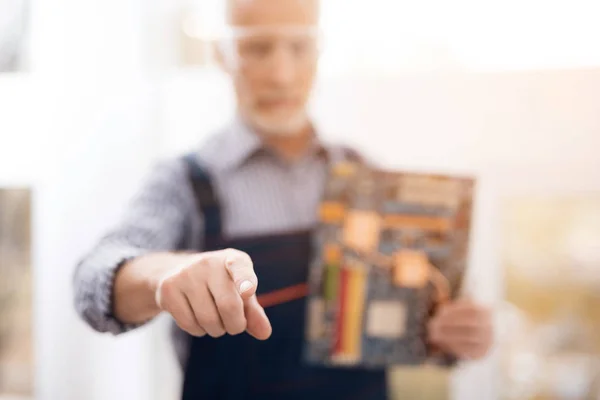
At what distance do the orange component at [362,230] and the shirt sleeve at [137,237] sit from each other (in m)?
0.13

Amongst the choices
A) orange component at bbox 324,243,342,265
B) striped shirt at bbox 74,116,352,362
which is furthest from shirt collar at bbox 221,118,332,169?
orange component at bbox 324,243,342,265

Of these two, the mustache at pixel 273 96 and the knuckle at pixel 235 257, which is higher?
the mustache at pixel 273 96

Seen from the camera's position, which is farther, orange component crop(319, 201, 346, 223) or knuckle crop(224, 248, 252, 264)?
orange component crop(319, 201, 346, 223)

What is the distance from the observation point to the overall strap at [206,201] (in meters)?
0.44

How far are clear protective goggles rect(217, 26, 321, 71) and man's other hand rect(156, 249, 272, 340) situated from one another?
206mm

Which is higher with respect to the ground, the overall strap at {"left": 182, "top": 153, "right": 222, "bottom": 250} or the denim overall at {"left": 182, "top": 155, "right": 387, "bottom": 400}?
the overall strap at {"left": 182, "top": 153, "right": 222, "bottom": 250}

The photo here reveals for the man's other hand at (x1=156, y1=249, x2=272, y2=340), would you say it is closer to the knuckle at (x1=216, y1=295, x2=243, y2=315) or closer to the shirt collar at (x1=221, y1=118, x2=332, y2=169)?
the knuckle at (x1=216, y1=295, x2=243, y2=315)

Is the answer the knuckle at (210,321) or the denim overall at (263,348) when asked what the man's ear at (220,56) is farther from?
the knuckle at (210,321)

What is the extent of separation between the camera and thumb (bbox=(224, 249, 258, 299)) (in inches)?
11.2

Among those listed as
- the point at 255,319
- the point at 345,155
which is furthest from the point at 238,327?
the point at 345,155

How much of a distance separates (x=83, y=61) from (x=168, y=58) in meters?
0.08

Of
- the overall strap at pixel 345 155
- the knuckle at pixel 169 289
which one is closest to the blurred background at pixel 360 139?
the overall strap at pixel 345 155

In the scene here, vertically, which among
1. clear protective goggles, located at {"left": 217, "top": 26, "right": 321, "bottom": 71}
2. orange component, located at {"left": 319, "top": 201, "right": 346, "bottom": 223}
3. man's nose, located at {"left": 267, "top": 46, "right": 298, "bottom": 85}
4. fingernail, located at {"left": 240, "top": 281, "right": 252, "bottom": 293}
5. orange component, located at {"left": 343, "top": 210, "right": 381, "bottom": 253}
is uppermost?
clear protective goggles, located at {"left": 217, "top": 26, "right": 321, "bottom": 71}

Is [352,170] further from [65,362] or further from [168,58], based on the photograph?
[65,362]
